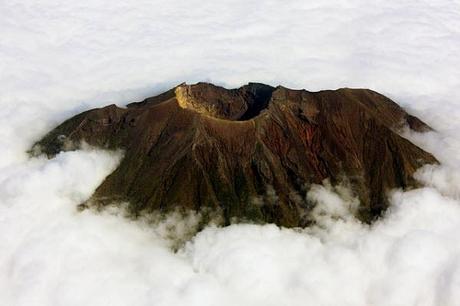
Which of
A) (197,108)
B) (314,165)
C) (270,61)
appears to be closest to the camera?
(314,165)

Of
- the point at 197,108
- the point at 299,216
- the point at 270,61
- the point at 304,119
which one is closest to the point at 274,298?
the point at 299,216

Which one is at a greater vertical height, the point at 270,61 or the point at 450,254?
the point at 270,61

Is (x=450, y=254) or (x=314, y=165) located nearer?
(x=450, y=254)

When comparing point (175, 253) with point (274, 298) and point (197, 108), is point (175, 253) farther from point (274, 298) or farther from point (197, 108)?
point (197, 108)

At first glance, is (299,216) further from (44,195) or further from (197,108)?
Answer: (44,195)

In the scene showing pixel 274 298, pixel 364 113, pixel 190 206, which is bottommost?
pixel 274 298

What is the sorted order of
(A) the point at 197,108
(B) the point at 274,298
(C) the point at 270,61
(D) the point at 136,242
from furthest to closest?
1. (C) the point at 270,61
2. (A) the point at 197,108
3. (D) the point at 136,242
4. (B) the point at 274,298
